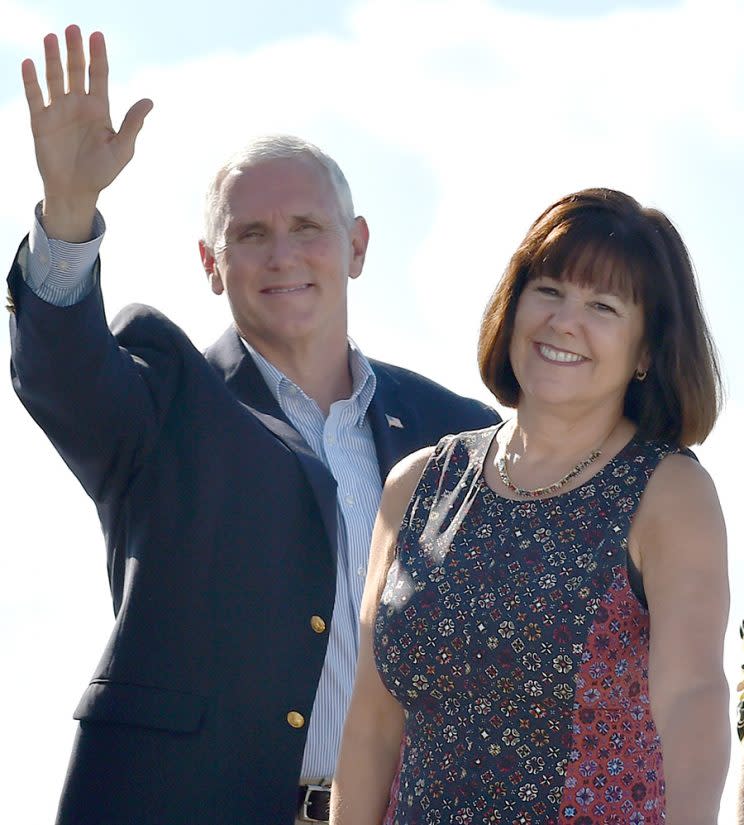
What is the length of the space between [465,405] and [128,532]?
3.38ft

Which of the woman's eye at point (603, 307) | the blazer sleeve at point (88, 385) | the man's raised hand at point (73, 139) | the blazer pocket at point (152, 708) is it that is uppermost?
the man's raised hand at point (73, 139)

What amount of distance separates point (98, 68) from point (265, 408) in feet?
2.89

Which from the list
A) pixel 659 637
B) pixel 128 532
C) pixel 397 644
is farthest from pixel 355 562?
pixel 659 637

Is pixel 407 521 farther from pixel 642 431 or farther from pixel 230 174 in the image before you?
pixel 230 174

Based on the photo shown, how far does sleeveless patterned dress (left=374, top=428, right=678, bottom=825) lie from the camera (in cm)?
284

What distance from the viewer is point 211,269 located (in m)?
4.29

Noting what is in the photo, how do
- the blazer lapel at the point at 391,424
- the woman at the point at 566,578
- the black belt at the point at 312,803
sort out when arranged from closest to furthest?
the woman at the point at 566,578 < the black belt at the point at 312,803 < the blazer lapel at the point at 391,424

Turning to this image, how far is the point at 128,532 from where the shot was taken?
3.69m

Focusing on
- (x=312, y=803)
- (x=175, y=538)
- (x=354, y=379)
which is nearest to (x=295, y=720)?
(x=312, y=803)

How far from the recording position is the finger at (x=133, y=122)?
3.56m

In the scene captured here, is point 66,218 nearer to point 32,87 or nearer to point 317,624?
point 32,87

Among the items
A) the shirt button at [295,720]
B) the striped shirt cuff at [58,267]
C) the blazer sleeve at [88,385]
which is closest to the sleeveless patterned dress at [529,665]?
the shirt button at [295,720]

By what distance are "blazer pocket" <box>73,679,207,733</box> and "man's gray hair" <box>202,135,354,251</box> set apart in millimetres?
1204

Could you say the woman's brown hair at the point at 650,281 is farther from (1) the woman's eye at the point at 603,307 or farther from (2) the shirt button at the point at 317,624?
(2) the shirt button at the point at 317,624
